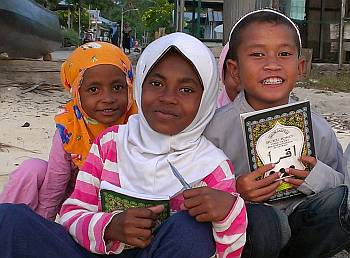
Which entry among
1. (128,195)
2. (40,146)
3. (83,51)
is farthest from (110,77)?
(40,146)

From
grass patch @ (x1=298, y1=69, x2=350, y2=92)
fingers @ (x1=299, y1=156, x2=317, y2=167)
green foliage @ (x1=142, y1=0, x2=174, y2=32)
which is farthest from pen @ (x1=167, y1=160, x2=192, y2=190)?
green foliage @ (x1=142, y1=0, x2=174, y2=32)

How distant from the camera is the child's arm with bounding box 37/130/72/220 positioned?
84.4 inches

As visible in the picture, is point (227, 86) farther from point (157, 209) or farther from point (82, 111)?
point (157, 209)

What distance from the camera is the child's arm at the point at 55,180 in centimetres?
214

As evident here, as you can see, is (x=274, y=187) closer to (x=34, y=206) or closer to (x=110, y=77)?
(x=110, y=77)

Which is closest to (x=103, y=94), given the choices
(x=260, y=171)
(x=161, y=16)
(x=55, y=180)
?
(x=55, y=180)

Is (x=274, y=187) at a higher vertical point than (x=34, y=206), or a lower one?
higher

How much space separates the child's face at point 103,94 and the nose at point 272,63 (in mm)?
602

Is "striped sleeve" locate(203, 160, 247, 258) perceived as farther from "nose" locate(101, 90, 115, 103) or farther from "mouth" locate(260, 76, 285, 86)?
"nose" locate(101, 90, 115, 103)

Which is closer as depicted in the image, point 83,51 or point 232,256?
point 232,256

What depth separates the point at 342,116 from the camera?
5.79m

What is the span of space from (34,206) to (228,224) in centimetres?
100

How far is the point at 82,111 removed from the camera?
2189 mm

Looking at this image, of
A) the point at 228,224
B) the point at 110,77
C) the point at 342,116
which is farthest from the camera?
the point at 342,116
